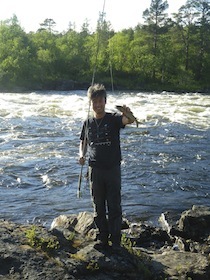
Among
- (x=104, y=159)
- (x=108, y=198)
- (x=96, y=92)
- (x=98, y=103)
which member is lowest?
(x=108, y=198)

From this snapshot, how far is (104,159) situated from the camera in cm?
551

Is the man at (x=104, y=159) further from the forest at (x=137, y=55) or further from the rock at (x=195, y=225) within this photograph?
the forest at (x=137, y=55)

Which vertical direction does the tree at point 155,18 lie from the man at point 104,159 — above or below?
above

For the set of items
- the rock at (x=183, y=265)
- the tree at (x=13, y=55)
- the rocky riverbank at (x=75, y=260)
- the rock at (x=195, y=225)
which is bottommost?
the rock at (x=195, y=225)

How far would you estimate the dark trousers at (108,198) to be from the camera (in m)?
5.57

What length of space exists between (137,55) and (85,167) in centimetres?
5435

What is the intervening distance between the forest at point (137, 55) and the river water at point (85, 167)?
110ft

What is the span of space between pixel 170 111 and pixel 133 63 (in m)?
39.6

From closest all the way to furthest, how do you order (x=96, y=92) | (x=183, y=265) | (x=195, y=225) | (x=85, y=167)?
(x=96, y=92)
(x=183, y=265)
(x=195, y=225)
(x=85, y=167)

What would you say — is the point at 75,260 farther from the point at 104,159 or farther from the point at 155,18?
the point at 155,18

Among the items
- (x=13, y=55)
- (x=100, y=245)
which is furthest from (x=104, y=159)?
(x=13, y=55)

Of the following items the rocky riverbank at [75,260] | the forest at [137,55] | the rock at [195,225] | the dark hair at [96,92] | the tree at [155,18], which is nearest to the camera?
the rocky riverbank at [75,260]

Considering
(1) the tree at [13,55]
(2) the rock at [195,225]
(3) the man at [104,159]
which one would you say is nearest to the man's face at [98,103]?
(3) the man at [104,159]

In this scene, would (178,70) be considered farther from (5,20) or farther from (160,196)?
(160,196)
